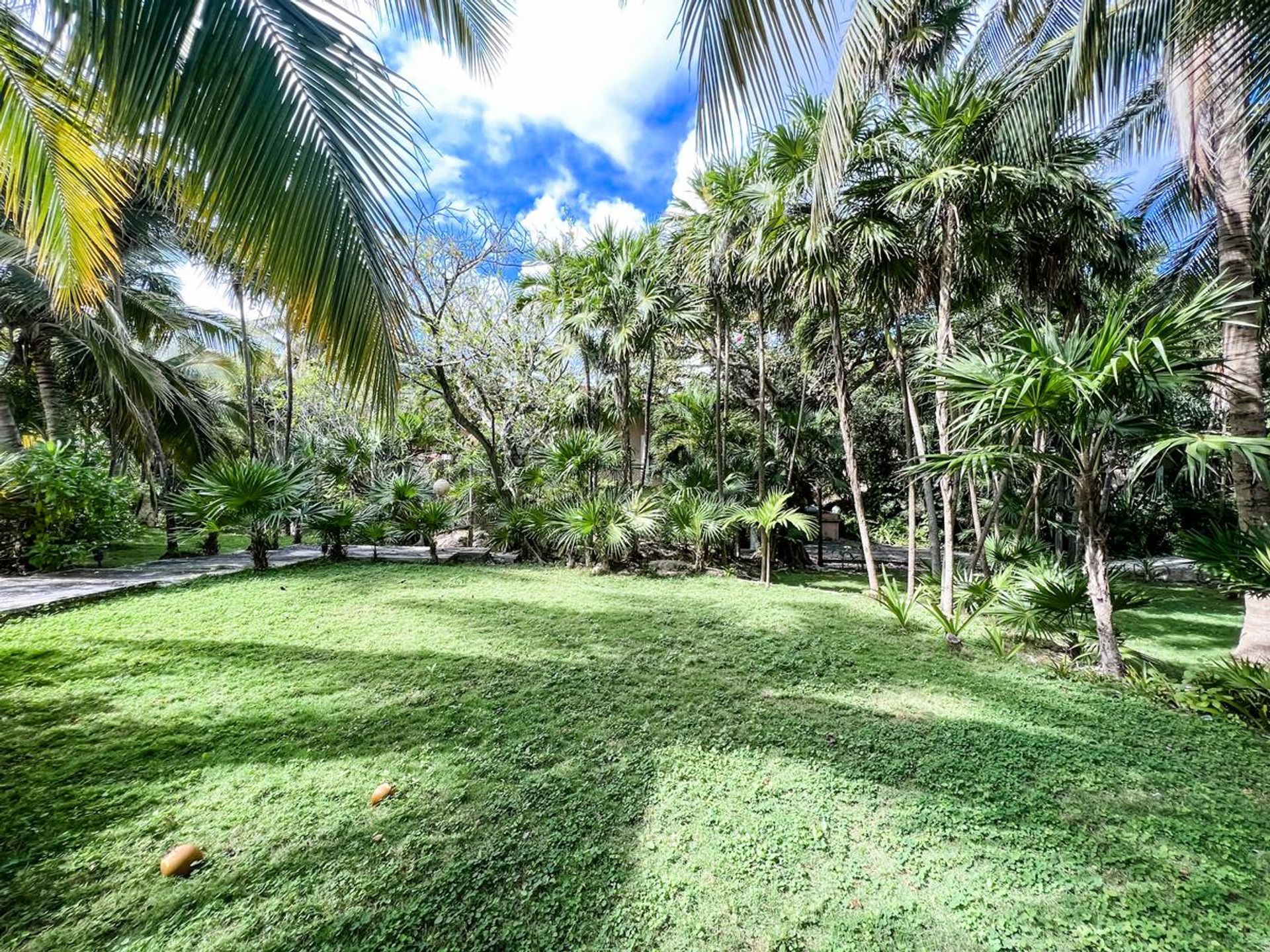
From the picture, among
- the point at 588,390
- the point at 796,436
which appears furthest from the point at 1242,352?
the point at 588,390

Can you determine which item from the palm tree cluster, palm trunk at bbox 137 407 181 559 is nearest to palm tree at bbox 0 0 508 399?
the palm tree cluster

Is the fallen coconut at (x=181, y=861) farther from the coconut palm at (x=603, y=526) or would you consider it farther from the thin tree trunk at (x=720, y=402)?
→ the thin tree trunk at (x=720, y=402)

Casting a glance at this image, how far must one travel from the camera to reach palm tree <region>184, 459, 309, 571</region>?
19.2 ft

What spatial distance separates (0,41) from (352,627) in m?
3.90

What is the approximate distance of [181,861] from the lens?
156 cm

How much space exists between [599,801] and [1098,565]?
151 inches

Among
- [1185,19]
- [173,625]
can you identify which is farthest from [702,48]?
[173,625]

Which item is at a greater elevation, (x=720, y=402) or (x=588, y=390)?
(x=588, y=390)

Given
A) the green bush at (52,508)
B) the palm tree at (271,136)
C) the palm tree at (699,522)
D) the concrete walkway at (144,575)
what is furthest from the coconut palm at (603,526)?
the green bush at (52,508)

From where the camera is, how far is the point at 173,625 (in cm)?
388

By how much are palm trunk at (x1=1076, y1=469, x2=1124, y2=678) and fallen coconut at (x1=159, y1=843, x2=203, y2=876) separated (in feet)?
17.0

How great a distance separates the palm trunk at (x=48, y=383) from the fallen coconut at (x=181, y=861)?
9.44m

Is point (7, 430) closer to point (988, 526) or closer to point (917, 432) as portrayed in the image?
point (917, 432)

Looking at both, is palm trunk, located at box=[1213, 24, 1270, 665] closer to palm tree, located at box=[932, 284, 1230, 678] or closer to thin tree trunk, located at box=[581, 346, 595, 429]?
palm tree, located at box=[932, 284, 1230, 678]
